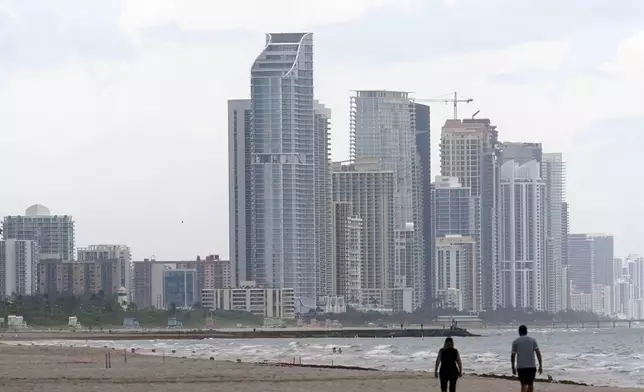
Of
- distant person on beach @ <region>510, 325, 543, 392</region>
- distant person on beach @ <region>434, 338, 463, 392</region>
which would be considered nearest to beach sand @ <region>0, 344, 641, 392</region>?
distant person on beach @ <region>434, 338, 463, 392</region>

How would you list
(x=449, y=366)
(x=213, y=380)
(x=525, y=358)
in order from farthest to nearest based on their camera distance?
1. (x=213, y=380)
2. (x=449, y=366)
3. (x=525, y=358)

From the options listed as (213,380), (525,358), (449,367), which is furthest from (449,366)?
(213,380)

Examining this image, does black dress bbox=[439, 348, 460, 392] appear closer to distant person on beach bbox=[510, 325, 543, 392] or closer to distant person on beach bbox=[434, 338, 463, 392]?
distant person on beach bbox=[434, 338, 463, 392]

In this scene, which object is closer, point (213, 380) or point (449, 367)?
point (449, 367)

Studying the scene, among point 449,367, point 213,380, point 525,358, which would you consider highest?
point 525,358

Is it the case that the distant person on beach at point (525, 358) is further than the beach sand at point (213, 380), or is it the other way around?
the beach sand at point (213, 380)

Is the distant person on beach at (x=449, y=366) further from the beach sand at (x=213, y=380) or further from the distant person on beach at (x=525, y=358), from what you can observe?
the beach sand at (x=213, y=380)

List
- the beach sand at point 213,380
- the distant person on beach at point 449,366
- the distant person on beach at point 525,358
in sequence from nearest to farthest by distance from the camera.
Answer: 1. the distant person on beach at point 525,358
2. the distant person on beach at point 449,366
3. the beach sand at point 213,380

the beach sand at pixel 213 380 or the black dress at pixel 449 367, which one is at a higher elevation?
the black dress at pixel 449 367

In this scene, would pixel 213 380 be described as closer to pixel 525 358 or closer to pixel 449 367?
pixel 449 367

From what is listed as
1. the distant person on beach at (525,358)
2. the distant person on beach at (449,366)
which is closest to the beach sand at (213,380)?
the distant person on beach at (449,366)

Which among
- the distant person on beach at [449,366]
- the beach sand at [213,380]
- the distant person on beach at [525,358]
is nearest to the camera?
the distant person on beach at [525,358]

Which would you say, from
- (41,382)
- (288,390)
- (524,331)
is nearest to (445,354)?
(524,331)

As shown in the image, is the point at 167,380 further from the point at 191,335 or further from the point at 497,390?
the point at 191,335
